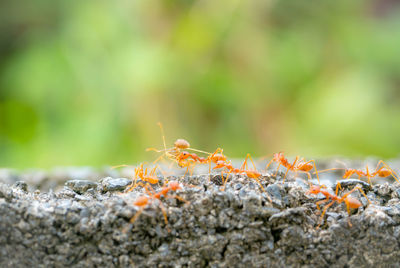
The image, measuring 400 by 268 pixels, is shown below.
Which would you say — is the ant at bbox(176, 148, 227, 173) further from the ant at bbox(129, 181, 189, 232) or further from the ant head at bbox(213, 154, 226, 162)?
the ant at bbox(129, 181, 189, 232)

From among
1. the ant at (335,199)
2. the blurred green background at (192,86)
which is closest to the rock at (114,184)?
the ant at (335,199)

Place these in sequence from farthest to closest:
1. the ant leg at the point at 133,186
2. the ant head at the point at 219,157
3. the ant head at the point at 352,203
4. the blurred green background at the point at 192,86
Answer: the blurred green background at the point at 192,86
the ant head at the point at 219,157
the ant leg at the point at 133,186
the ant head at the point at 352,203

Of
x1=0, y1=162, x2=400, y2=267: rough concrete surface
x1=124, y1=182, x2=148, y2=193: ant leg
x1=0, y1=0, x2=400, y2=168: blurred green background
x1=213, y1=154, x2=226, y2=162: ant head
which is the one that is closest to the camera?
x1=0, y1=162, x2=400, y2=267: rough concrete surface

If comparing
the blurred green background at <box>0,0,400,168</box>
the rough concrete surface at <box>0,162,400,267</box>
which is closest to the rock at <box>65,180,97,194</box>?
the rough concrete surface at <box>0,162,400,267</box>

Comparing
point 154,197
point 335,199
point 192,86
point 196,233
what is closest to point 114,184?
point 154,197

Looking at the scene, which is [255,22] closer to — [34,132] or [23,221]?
[34,132]

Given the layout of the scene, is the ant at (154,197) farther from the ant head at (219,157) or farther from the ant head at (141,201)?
the ant head at (219,157)
